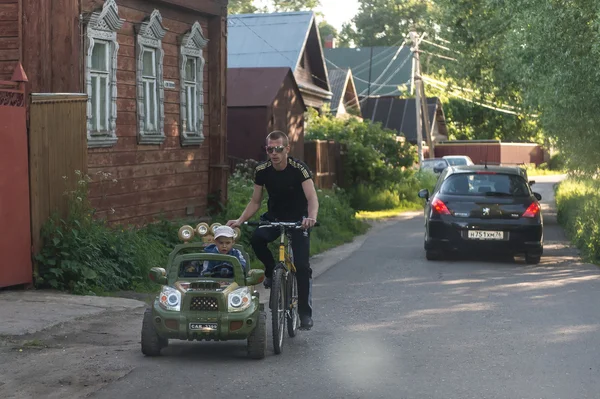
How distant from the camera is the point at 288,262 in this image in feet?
30.6

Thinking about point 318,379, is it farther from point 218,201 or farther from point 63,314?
point 218,201

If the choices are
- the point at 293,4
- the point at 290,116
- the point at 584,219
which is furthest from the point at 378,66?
the point at 584,219

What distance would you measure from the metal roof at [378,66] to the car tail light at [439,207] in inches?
2615

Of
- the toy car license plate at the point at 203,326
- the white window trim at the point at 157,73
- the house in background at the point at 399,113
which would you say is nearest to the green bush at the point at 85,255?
the white window trim at the point at 157,73

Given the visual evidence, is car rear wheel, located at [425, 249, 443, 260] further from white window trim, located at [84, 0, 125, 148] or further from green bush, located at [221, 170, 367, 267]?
white window trim, located at [84, 0, 125, 148]

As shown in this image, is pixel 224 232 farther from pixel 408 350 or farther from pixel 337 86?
pixel 337 86

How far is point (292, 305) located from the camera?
Result: 9.40 m

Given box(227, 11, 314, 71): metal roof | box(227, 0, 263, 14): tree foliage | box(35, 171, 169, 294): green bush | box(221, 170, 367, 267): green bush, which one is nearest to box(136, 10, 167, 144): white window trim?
box(221, 170, 367, 267): green bush

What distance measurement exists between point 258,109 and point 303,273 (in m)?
18.9

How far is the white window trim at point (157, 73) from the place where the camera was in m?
16.3

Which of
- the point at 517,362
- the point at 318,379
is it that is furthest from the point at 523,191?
the point at 318,379

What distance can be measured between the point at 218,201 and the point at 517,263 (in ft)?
17.2

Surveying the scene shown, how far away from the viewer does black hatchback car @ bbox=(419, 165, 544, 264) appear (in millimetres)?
17031

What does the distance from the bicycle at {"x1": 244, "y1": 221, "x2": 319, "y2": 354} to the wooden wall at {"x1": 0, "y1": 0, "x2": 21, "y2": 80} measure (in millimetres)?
5421
